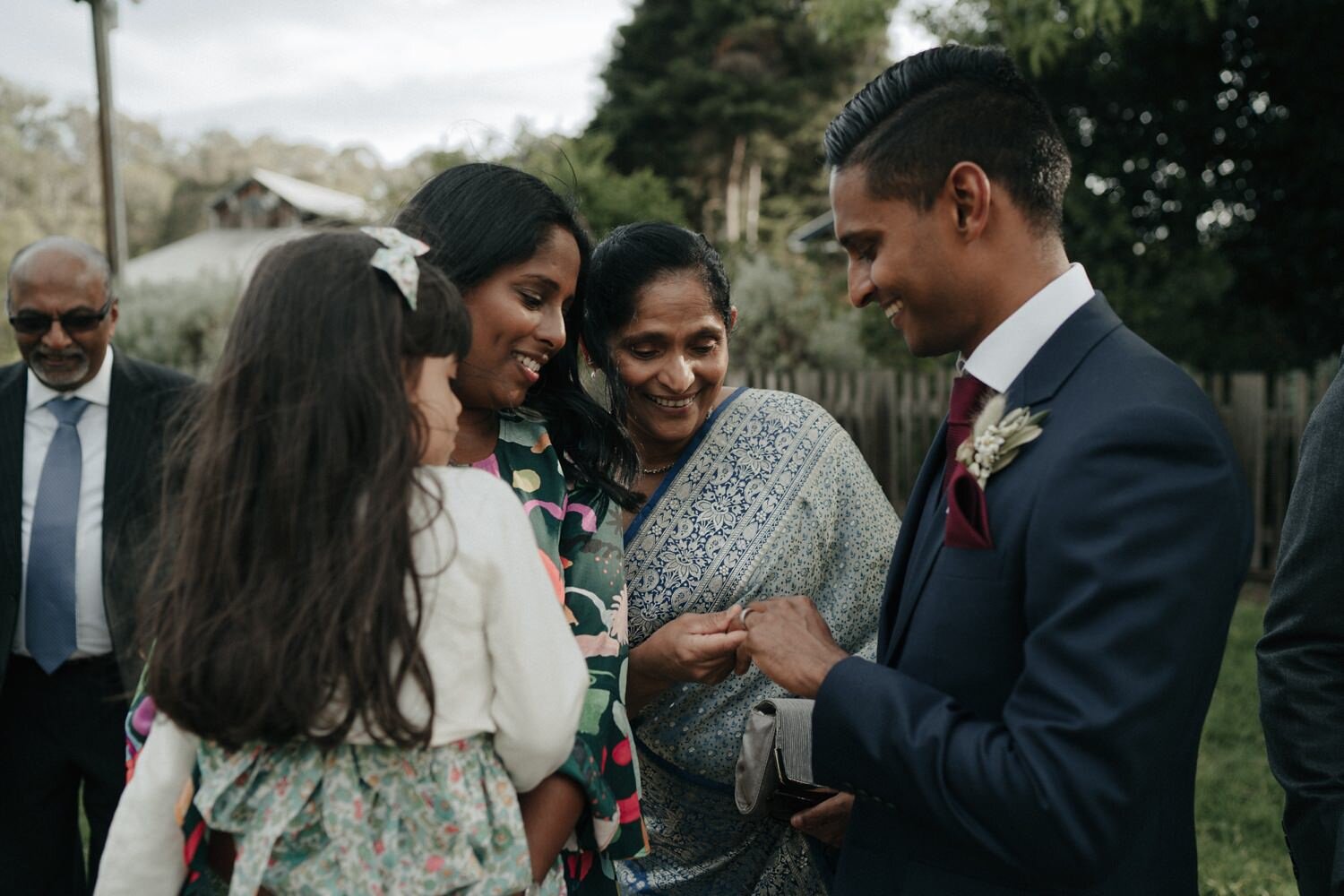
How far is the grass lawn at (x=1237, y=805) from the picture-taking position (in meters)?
4.59

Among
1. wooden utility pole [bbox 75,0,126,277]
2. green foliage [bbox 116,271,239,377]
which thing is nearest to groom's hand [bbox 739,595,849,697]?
wooden utility pole [bbox 75,0,126,277]

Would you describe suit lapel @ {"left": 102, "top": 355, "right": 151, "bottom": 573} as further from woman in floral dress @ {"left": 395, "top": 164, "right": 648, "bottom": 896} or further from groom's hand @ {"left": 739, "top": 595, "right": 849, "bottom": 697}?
groom's hand @ {"left": 739, "top": 595, "right": 849, "bottom": 697}

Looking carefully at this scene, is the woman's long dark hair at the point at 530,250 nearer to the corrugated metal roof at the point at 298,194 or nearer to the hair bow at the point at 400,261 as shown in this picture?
the hair bow at the point at 400,261

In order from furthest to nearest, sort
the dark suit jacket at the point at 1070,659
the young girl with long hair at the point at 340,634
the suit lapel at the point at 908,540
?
the suit lapel at the point at 908,540 → the young girl with long hair at the point at 340,634 → the dark suit jacket at the point at 1070,659

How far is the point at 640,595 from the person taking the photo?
2.76 meters

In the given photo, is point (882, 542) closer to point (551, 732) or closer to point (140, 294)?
point (551, 732)

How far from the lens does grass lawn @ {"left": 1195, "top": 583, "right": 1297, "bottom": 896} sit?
459 cm

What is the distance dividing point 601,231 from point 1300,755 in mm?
14636

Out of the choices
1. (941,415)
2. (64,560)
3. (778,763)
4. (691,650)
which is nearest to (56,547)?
(64,560)

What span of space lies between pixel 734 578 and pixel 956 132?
129cm

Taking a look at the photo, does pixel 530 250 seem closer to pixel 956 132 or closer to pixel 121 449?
pixel 956 132

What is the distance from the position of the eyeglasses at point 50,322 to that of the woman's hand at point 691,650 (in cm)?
289

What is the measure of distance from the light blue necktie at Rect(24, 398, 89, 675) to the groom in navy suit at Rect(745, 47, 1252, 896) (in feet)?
9.91

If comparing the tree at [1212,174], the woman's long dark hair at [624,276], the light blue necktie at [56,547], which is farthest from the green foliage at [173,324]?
the woman's long dark hair at [624,276]
